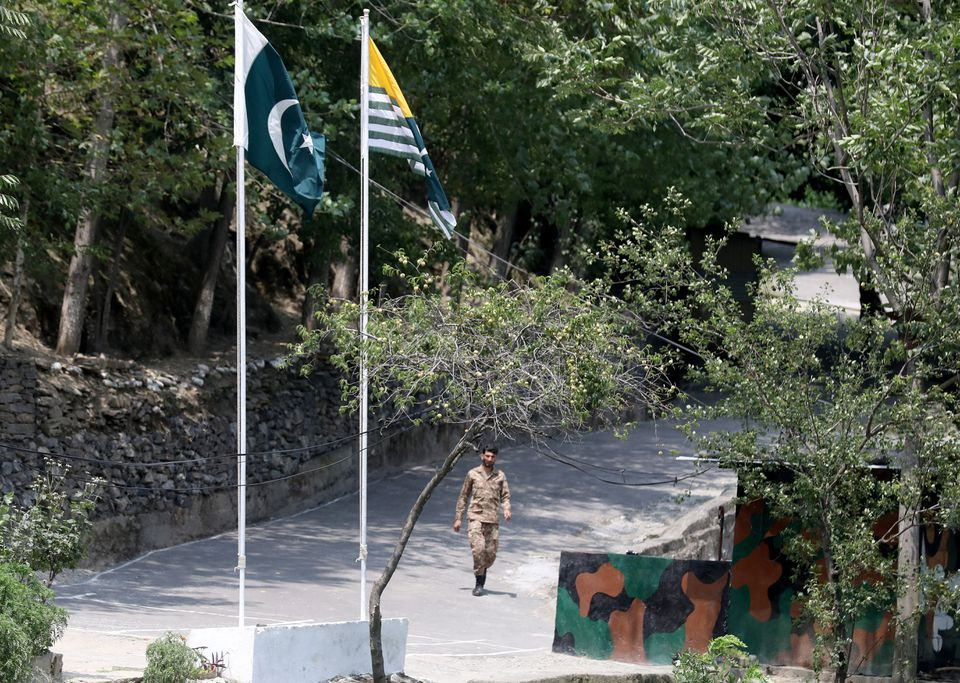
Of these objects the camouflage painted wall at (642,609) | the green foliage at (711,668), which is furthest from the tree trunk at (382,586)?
the camouflage painted wall at (642,609)

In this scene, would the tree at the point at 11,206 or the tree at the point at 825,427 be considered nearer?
the tree at the point at 825,427

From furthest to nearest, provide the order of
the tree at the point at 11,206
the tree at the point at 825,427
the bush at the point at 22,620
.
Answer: the tree at the point at 11,206
the tree at the point at 825,427
the bush at the point at 22,620

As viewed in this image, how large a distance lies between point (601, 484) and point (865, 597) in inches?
444

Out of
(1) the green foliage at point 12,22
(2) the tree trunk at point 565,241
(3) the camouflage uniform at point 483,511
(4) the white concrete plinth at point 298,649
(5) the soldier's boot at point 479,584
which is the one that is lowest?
(5) the soldier's boot at point 479,584

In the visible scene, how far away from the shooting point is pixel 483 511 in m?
15.2

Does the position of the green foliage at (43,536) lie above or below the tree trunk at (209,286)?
below

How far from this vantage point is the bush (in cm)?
809

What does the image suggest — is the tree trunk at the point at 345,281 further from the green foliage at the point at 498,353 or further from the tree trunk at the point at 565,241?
the green foliage at the point at 498,353

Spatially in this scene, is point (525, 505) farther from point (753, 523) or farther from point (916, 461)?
point (916, 461)

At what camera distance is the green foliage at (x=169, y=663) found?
30.1 ft

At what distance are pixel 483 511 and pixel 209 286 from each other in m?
7.87

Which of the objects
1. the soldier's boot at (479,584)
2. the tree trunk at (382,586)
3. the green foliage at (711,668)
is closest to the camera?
the green foliage at (711,668)

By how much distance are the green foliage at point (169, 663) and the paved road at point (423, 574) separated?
1.07ft

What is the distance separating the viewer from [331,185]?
20.2 m
